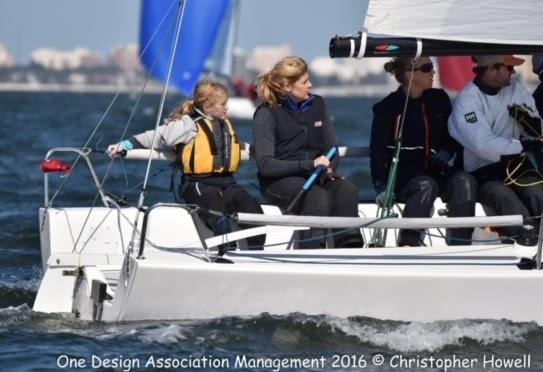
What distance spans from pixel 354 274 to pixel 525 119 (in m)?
1.34

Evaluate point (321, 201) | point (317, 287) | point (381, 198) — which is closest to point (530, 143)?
point (381, 198)

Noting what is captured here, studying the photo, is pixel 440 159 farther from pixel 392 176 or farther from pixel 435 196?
pixel 392 176

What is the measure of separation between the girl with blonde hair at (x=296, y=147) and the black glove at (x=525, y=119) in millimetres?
839

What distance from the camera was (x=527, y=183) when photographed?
7.23 metres

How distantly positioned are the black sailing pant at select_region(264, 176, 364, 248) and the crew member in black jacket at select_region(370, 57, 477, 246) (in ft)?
0.73

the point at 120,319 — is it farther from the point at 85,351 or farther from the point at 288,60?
the point at 288,60

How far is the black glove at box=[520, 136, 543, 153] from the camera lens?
7.07 metres

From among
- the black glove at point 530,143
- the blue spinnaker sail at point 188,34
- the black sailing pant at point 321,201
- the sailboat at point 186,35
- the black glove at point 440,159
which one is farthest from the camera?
the blue spinnaker sail at point 188,34

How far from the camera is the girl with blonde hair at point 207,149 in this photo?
7391 millimetres

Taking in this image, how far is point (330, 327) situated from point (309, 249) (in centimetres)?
58

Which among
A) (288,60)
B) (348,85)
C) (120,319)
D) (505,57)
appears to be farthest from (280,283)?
(348,85)

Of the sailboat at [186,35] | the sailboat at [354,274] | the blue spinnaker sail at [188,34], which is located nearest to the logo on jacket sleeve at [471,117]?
the sailboat at [354,274]

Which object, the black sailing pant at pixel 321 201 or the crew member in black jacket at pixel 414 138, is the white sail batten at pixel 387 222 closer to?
the black sailing pant at pixel 321 201

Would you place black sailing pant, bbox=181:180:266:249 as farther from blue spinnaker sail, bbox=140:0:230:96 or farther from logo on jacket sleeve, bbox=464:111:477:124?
blue spinnaker sail, bbox=140:0:230:96
